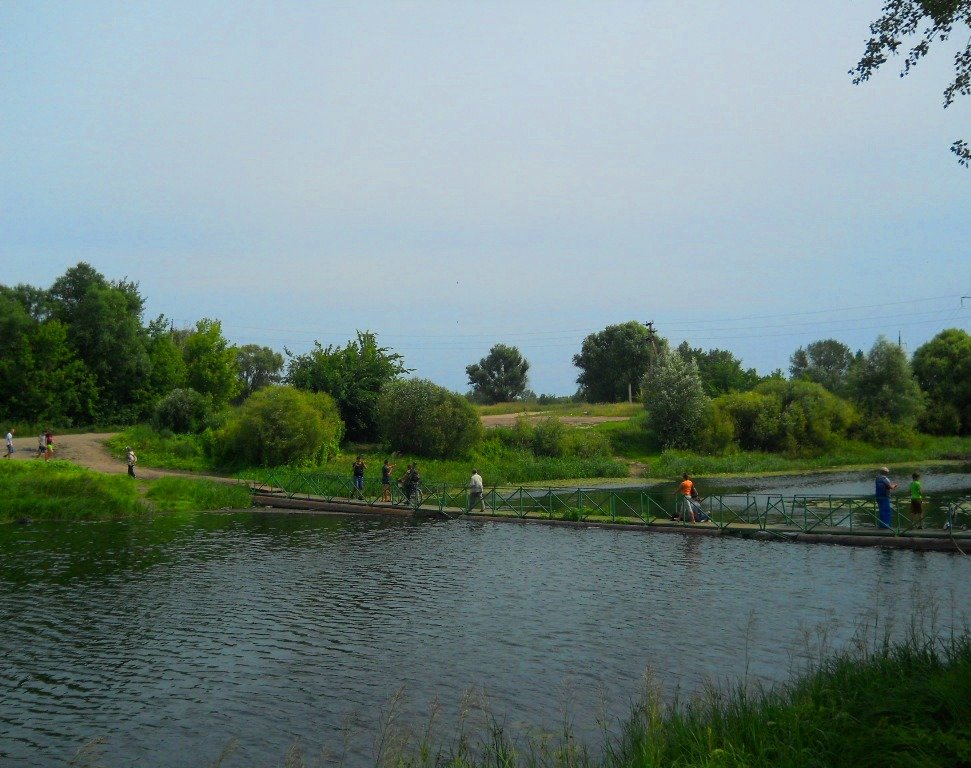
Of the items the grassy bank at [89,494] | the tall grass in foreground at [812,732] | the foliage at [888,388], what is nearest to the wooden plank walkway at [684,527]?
the grassy bank at [89,494]

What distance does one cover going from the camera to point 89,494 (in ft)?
102

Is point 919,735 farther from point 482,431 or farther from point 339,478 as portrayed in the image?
point 482,431

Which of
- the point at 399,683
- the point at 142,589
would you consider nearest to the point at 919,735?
the point at 399,683

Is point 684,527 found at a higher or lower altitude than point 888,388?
lower

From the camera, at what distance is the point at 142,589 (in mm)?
18266

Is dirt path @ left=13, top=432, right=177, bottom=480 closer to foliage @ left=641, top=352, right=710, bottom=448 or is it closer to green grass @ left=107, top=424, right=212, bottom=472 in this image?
green grass @ left=107, top=424, right=212, bottom=472

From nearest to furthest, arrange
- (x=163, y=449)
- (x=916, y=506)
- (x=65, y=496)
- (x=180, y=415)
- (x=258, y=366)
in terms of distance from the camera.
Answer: (x=916, y=506) → (x=65, y=496) → (x=163, y=449) → (x=180, y=415) → (x=258, y=366)

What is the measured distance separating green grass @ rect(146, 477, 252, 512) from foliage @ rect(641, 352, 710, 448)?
109 feet

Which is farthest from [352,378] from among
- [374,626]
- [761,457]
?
[374,626]

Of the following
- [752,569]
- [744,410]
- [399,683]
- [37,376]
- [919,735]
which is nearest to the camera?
[919,735]

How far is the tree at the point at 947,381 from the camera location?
69250mm

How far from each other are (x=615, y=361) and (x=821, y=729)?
93675 mm

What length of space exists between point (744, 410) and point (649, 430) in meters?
6.98

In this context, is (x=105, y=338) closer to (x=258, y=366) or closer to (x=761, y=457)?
(x=761, y=457)
